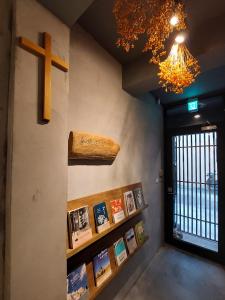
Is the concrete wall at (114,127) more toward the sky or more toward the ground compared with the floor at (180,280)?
more toward the sky

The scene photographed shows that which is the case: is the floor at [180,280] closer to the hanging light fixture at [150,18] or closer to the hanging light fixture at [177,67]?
the hanging light fixture at [177,67]

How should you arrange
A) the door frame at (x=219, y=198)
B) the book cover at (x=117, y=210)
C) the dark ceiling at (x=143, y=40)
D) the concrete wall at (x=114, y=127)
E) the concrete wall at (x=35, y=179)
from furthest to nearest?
the door frame at (x=219, y=198)
the book cover at (x=117, y=210)
the concrete wall at (x=114, y=127)
the dark ceiling at (x=143, y=40)
the concrete wall at (x=35, y=179)

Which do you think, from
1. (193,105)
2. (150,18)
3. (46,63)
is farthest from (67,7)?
(193,105)

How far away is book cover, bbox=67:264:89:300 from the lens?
120cm

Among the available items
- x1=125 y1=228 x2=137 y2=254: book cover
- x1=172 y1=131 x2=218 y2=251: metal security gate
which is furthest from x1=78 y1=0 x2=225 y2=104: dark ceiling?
x1=125 y1=228 x2=137 y2=254: book cover

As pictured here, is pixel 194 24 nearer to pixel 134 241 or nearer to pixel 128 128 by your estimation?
pixel 128 128

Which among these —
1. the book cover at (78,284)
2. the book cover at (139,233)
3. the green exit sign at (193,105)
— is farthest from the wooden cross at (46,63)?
the green exit sign at (193,105)

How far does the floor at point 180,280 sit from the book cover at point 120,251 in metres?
0.57

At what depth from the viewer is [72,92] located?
138cm

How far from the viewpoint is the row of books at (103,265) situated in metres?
1.22

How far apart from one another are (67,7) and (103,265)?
1.89 metres

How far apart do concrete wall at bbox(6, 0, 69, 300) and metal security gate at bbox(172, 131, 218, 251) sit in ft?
8.33

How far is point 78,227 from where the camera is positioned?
50.1 inches

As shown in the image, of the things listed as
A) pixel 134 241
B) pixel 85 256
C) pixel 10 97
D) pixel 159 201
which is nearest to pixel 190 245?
pixel 159 201
